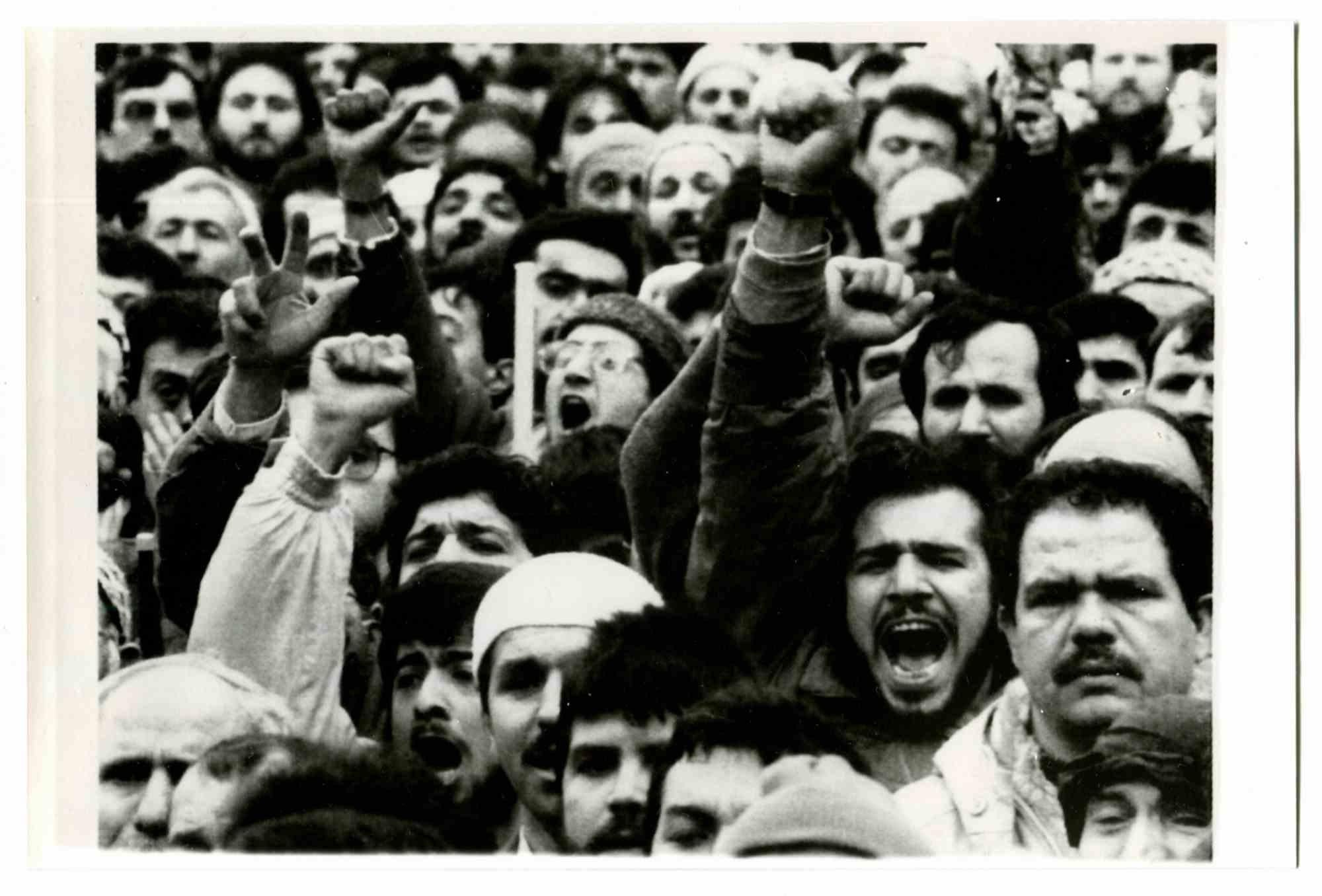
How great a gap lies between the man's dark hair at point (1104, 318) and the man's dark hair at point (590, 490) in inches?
19.7

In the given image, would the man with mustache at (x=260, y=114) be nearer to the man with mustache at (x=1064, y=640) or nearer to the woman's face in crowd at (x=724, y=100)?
the woman's face in crowd at (x=724, y=100)

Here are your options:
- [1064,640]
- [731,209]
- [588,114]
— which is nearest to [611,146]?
[588,114]

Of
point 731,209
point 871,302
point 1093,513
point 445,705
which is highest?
point 731,209

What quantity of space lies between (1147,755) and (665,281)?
0.73 meters

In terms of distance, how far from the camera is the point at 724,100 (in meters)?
1.88

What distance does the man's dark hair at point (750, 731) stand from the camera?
1850 mm

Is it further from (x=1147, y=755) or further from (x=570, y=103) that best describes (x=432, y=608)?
(x=1147, y=755)

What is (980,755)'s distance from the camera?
1.86m

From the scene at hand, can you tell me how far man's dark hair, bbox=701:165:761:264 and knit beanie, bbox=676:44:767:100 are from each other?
0.36 ft

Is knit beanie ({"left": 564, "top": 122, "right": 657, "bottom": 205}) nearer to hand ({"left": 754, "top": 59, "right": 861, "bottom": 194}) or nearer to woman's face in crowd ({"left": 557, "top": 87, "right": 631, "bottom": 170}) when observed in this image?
woman's face in crowd ({"left": 557, "top": 87, "right": 631, "bottom": 170})

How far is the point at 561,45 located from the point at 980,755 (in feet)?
2.95

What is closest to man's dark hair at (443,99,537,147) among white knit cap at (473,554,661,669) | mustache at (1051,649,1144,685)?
white knit cap at (473,554,661,669)

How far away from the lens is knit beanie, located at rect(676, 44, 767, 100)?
6.14 ft

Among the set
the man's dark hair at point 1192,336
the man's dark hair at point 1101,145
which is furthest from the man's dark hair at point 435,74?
the man's dark hair at point 1192,336
